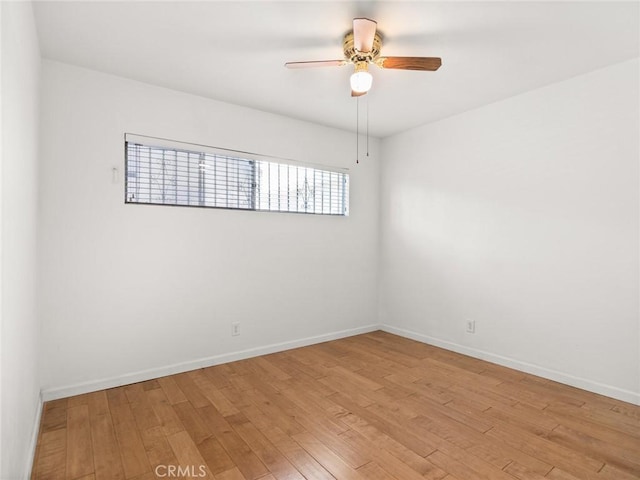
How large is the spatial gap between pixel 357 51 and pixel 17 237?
6.68ft

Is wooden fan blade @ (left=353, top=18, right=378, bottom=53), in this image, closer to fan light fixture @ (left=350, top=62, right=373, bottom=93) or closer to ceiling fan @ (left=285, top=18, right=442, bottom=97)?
ceiling fan @ (left=285, top=18, right=442, bottom=97)

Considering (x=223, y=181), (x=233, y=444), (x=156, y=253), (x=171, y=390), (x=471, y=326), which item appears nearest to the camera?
(x=233, y=444)

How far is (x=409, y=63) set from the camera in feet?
6.95

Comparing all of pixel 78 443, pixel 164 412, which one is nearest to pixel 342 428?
pixel 164 412

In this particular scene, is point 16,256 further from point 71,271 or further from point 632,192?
point 632,192

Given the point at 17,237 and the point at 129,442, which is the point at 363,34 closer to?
the point at 17,237

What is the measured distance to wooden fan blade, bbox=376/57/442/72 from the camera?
2057mm

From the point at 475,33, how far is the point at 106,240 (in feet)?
9.92

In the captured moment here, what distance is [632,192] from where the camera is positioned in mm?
2453

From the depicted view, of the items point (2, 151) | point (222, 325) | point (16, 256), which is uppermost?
point (2, 151)

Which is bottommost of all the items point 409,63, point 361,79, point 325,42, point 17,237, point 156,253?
point 156,253

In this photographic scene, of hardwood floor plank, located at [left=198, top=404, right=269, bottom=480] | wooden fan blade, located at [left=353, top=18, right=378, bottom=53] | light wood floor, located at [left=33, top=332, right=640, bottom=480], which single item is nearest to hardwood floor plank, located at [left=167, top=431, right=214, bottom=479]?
light wood floor, located at [left=33, top=332, right=640, bottom=480]

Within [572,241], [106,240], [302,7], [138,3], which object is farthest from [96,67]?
[572,241]

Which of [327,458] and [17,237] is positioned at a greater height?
[17,237]
